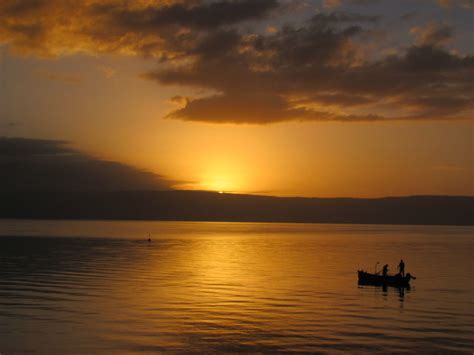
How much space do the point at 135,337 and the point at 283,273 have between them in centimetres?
3816

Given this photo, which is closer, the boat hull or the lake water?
the lake water

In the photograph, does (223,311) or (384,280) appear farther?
(384,280)

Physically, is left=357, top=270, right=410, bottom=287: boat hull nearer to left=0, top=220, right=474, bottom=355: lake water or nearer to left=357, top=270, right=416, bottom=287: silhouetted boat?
left=357, top=270, right=416, bottom=287: silhouetted boat

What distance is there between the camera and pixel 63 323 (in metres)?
34.4

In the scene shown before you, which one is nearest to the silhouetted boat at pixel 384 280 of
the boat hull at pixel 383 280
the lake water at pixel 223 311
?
the boat hull at pixel 383 280

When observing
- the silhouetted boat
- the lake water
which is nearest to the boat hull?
the silhouetted boat

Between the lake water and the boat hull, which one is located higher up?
the boat hull

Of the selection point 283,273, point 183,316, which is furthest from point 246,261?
point 183,316

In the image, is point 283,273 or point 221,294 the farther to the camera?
point 283,273

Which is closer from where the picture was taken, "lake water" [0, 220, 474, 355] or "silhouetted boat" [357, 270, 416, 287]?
"lake water" [0, 220, 474, 355]

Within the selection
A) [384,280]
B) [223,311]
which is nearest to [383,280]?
[384,280]

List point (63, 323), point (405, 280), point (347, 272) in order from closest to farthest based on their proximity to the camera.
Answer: point (63, 323) → point (405, 280) → point (347, 272)

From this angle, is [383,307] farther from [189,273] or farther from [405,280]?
[189,273]

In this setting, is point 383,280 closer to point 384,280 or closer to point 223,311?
point 384,280
